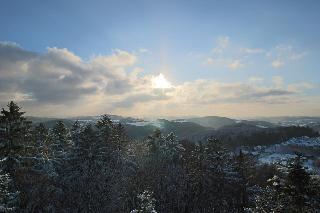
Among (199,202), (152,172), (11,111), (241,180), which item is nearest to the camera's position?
(11,111)

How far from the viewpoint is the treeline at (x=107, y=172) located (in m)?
43.7

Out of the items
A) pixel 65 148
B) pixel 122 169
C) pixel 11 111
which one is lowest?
pixel 122 169

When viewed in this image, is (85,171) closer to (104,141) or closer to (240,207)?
(104,141)

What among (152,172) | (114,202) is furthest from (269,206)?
(152,172)

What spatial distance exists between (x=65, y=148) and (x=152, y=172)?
24.1m

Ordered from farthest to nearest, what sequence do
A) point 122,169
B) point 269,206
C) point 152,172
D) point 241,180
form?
1. point 152,172
2. point 122,169
3. point 241,180
4. point 269,206

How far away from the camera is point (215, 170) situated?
63500 millimetres

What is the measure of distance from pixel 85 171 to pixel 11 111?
84.0ft

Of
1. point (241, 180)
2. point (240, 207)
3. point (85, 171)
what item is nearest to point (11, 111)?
point (85, 171)

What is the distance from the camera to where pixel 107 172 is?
73.4 m

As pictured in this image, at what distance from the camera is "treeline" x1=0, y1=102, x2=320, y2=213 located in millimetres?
43656

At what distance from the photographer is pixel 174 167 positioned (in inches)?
3538

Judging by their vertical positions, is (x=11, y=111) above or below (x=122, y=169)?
above

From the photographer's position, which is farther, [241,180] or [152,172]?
[152,172]
